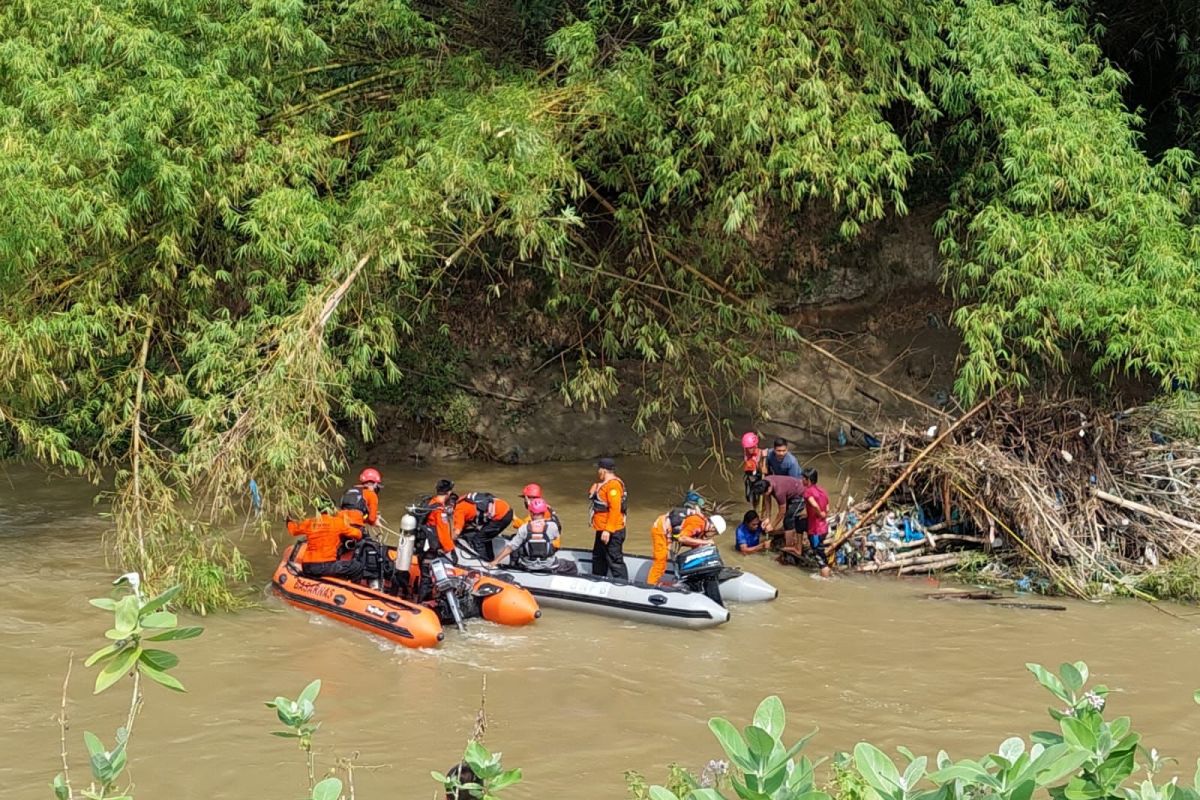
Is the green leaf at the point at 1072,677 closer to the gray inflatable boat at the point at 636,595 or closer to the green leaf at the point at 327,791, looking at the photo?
the green leaf at the point at 327,791

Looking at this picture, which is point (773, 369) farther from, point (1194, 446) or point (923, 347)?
point (1194, 446)

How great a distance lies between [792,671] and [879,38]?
6.74 m

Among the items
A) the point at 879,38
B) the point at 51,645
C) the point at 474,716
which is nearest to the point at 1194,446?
the point at 879,38

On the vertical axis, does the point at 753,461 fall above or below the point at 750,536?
above

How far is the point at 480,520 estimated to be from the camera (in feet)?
39.8

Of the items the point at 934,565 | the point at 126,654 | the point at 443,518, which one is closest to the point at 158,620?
the point at 126,654

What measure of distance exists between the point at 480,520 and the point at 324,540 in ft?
5.46

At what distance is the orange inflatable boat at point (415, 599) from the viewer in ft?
33.1

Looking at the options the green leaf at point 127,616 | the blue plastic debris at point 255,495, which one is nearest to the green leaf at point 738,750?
the green leaf at point 127,616

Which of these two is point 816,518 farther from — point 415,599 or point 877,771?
point 877,771

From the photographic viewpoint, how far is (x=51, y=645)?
9727 millimetres

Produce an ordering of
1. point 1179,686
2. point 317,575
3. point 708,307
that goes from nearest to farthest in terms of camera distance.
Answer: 1. point 1179,686
2. point 317,575
3. point 708,307

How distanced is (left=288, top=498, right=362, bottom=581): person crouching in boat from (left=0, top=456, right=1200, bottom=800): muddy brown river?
18.1 inches

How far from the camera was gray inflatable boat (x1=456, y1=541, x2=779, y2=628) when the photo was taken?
35.3 feet
